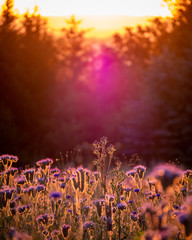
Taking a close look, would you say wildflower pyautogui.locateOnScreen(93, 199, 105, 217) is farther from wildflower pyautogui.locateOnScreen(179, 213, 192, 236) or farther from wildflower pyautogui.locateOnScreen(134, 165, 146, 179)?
wildflower pyautogui.locateOnScreen(179, 213, 192, 236)

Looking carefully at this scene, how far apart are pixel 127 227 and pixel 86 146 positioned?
8.57m

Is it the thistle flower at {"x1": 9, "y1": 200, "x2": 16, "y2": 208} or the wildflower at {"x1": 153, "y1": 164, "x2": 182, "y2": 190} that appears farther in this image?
the thistle flower at {"x1": 9, "y1": 200, "x2": 16, "y2": 208}

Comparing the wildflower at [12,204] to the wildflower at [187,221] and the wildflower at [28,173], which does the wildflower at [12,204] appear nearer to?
the wildflower at [28,173]

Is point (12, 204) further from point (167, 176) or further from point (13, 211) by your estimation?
point (167, 176)

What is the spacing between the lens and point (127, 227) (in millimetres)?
3600

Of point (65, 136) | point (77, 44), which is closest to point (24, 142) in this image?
point (65, 136)

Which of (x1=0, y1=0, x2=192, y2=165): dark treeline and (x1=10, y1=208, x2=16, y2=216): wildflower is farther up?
(x1=0, y1=0, x2=192, y2=165): dark treeline

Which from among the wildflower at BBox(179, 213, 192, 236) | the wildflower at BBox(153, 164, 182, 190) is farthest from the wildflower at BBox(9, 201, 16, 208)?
the wildflower at BBox(179, 213, 192, 236)

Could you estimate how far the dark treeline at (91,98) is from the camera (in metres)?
10.4

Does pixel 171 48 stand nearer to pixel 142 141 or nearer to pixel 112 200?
pixel 142 141

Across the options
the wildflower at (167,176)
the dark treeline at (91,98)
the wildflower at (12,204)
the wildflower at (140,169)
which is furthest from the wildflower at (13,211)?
the dark treeline at (91,98)

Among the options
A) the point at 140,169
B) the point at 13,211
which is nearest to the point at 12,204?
the point at 13,211

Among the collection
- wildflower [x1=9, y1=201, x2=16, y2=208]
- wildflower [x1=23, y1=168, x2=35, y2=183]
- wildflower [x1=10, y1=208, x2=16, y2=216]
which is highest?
wildflower [x1=23, y1=168, x2=35, y2=183]

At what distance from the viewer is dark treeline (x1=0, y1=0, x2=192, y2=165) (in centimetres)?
1043
